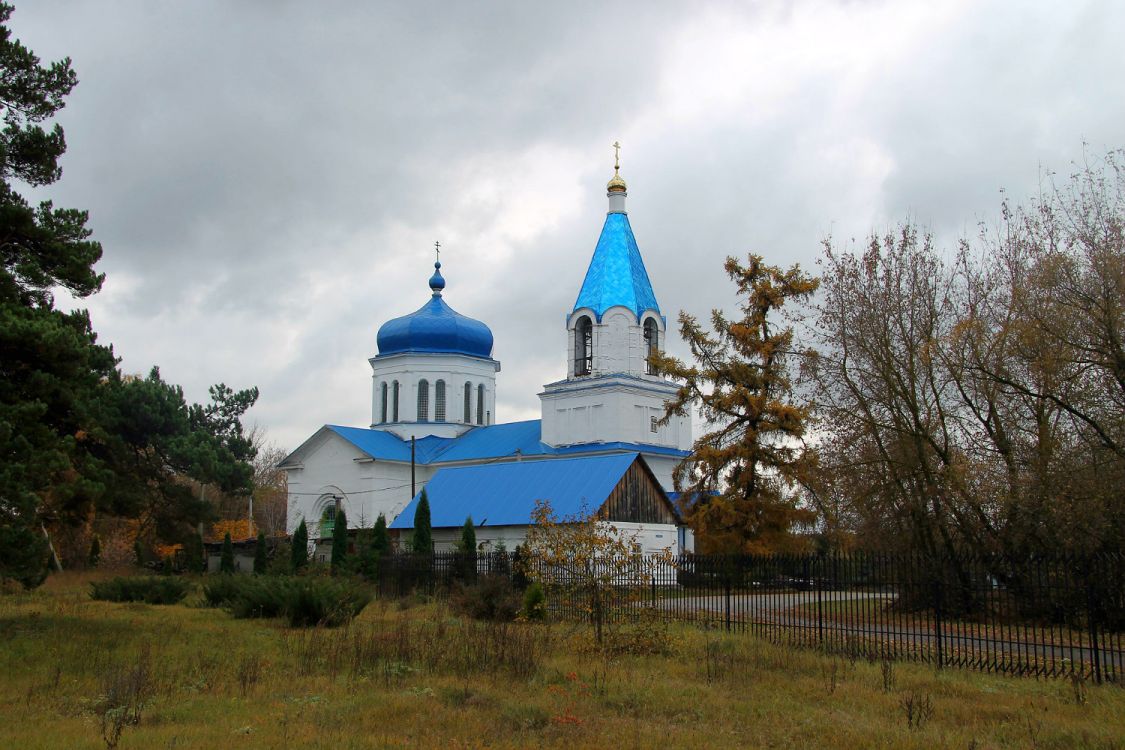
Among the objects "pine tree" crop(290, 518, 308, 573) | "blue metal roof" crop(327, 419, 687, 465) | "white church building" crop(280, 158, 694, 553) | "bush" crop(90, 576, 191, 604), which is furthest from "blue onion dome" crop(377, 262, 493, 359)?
"bush" crop(90, 576, 191, 604)

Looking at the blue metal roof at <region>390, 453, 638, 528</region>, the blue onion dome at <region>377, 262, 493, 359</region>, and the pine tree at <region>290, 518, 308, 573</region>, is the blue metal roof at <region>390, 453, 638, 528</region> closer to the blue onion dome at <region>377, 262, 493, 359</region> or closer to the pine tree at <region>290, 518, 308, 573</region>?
the pine tree at <region>290, 518, 308, 573</region>

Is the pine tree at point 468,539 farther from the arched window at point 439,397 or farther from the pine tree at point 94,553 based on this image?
the arched window at point 439,397

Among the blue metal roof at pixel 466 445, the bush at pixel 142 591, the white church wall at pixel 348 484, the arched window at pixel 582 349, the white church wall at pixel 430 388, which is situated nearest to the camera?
the bush at pixel 142 591

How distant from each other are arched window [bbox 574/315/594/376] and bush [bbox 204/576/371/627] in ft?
89.2

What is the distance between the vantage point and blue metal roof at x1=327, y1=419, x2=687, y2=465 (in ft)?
→ 156

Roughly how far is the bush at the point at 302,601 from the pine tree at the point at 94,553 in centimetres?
Result: 2312

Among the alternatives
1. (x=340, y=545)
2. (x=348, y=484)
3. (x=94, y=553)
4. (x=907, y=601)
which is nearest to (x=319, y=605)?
(x=907, y=601)

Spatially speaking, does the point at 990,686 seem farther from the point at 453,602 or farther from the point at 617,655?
the point at 453,602

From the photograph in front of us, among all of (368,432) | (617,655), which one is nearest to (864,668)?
(617,655)

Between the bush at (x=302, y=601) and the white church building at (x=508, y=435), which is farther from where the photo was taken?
the white church building at (x=508, y=435)

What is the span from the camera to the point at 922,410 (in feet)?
70.0

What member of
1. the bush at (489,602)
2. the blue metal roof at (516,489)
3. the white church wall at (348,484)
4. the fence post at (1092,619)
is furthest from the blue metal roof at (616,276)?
the fence post at (1092,619)

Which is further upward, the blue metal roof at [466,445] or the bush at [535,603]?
the blue metal roof at [466,445]

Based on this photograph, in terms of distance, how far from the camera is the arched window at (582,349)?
1783 inches
